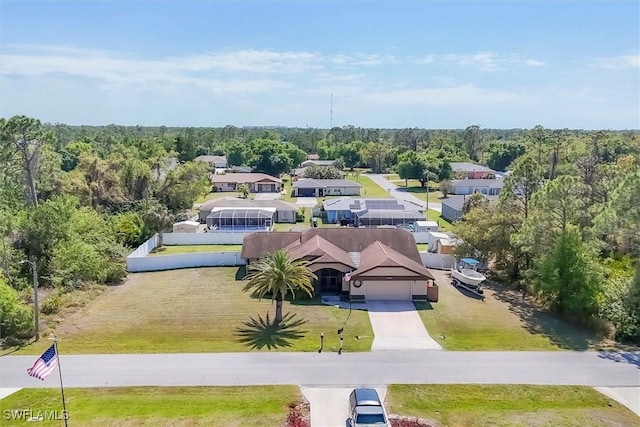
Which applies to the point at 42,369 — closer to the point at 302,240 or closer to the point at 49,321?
the point at 49,321

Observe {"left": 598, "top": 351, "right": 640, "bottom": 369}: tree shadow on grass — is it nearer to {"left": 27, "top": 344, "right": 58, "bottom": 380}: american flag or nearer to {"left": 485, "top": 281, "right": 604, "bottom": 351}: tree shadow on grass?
{"left": 485, "top": 281, "right": 604, "bottom": 351}: tree shadow on grass

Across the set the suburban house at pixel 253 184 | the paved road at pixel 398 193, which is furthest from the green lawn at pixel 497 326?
the suburban house at pixel 253 184

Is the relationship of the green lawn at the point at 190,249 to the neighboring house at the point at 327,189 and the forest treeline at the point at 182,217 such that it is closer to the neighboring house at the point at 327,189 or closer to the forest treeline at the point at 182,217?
the forest treeline at the point at 182,217

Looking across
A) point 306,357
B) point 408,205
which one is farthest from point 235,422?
point 408,205

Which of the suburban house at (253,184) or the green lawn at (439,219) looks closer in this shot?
the green lawn at (439,219)

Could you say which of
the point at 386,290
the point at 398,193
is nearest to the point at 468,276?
the point at 386,290

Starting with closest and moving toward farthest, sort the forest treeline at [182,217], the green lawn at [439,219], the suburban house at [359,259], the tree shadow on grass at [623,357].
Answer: the tree shadow on grass at [623,357] < the forest treeline at [182,217] < the suburban house at [359,259] < the green lawn at [439,219]
